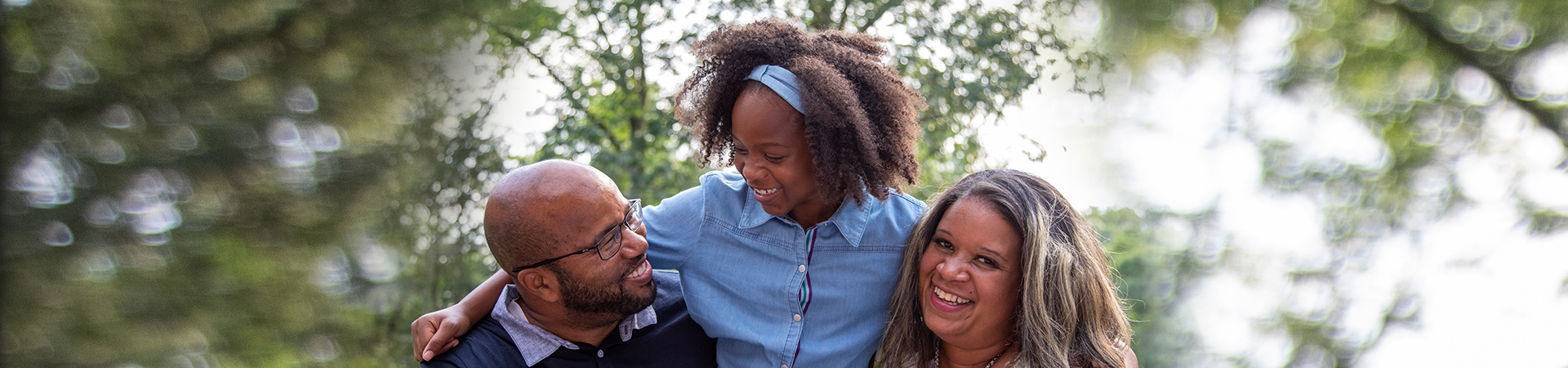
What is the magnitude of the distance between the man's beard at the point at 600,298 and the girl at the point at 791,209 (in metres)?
0.17

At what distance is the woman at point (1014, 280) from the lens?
2064mm

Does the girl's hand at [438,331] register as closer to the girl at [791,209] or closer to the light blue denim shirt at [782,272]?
the girl at [791,209]

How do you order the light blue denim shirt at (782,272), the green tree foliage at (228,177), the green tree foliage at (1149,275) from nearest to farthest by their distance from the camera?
the light blue denim shirt at (782,272)
the green tree foliage at (228,177)
the green tree foliage at (1149,275)

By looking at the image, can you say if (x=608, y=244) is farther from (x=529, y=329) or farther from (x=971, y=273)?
(x=971, y=273)

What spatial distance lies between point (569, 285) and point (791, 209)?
64 centimetres

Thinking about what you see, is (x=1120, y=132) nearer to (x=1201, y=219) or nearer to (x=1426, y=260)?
(x=1201, y=219)

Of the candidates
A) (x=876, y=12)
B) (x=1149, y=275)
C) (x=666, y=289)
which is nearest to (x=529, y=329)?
(x=666, y=289)

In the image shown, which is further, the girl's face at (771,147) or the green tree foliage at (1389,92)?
the green tree foliage at (1389,92)

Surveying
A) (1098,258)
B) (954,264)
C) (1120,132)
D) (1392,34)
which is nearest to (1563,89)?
(1392,34)

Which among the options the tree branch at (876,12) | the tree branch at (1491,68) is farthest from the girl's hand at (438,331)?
the tree branch at (1491,68)

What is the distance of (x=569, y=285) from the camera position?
88.3 inches

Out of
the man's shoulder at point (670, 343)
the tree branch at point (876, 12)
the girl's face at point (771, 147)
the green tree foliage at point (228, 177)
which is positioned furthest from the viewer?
the green tree foliage at point (228, 177)

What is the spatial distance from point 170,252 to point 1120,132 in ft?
14.9

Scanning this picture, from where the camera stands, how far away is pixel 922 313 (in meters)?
2.23
